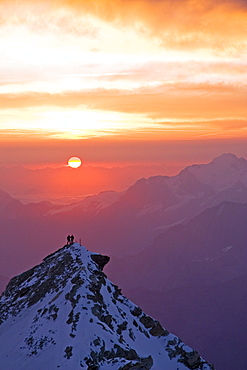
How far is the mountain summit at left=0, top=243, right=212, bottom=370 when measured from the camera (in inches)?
2355

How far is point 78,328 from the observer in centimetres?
6378

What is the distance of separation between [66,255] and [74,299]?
19.9m

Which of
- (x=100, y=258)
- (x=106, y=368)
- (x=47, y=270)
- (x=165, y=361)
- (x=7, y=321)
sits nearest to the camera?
(x=106, y=368)

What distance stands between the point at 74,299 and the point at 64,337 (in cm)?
922

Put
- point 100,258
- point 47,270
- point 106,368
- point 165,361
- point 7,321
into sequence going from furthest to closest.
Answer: point 100,258 → point 47,270 → point 7,321 → point 165,361 → point 106,368

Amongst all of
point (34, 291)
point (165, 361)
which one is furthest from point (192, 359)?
point (34, 291)

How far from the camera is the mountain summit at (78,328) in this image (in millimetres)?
59812

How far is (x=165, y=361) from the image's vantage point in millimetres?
68812

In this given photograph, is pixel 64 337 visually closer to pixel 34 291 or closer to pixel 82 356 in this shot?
pixel 82 356

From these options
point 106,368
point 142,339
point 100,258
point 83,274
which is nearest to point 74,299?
point 83,274

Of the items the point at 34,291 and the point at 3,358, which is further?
the point at 34,291

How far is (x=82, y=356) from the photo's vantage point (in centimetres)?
5809

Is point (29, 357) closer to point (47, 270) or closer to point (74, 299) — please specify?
point (74, 299)

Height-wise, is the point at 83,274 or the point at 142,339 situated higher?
the point at 83,274
